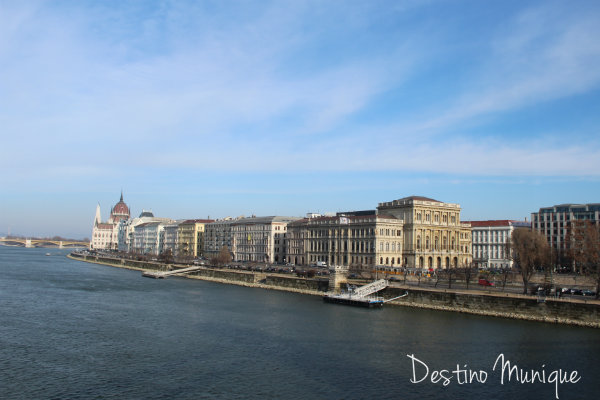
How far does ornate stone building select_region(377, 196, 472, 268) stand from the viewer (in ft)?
347

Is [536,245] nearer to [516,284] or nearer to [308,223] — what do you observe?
[516,284]

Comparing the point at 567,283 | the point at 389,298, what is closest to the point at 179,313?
the point at 389,298

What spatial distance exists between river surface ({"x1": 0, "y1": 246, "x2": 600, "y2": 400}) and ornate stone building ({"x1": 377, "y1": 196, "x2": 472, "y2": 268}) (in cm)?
5032

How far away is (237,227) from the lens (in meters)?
149

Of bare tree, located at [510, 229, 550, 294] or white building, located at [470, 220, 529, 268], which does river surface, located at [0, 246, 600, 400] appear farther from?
white building, located at [470, 220, 529, 268]

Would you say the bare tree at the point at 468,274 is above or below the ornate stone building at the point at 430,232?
below

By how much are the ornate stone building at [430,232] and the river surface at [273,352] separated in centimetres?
5032

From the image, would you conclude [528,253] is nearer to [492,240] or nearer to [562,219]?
[562,219]

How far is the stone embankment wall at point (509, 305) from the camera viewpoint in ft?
154

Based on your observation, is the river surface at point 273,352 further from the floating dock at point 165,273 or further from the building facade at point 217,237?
the building facade at point 217,237

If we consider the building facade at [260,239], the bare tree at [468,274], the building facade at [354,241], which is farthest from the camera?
the building facade at [260,239]

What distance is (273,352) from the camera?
36281 mm

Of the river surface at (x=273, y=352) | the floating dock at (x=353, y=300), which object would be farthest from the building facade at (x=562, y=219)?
the river surface at (x=273, y=352)

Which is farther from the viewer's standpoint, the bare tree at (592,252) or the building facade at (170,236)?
the building facade at (170,236)
